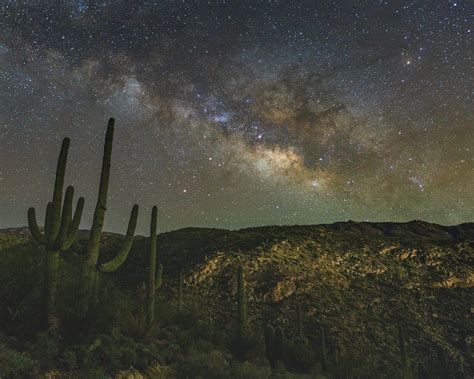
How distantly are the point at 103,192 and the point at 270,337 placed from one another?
25.3 feet

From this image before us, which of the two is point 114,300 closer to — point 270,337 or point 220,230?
point 270,337

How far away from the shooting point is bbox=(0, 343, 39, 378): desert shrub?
24.6ft

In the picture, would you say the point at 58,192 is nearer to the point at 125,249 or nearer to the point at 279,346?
the point at 125,249

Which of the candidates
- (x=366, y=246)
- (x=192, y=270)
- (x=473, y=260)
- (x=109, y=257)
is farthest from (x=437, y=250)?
(x=109, y=257)

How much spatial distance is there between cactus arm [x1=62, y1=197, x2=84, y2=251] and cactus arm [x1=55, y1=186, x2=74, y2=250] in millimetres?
156

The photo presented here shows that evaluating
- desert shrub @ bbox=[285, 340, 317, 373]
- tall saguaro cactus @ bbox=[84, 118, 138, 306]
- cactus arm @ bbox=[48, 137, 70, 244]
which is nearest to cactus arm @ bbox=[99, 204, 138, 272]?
tall saguaro cactus @ bbox=[84, 118, 138, 306]

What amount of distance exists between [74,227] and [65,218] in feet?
2.51

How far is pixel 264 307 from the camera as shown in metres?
24.4

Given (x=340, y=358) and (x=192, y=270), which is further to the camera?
(x=192, y=270)

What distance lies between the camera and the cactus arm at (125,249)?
40.1 ft

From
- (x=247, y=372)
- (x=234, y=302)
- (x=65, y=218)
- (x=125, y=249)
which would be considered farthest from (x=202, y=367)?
(x=234, y=302)

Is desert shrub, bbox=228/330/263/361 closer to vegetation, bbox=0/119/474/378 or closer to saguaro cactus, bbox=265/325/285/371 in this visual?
vegetation, bbox=0/119/474/378

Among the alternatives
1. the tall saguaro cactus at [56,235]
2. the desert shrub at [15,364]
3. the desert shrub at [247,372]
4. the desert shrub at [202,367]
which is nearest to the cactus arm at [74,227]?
the tall saguaro cactus at [56,235]

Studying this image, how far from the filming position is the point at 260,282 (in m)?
26.6
